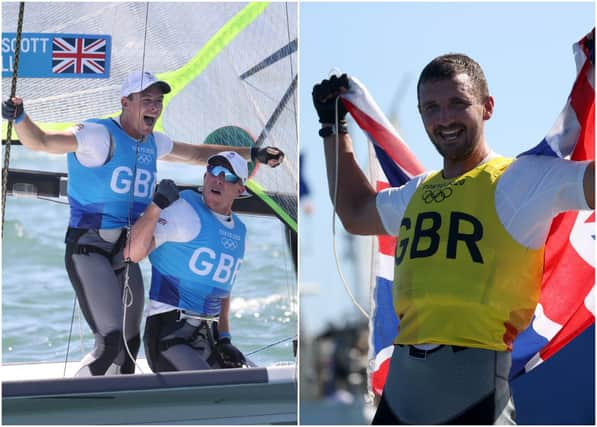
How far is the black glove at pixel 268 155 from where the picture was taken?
4254 mm

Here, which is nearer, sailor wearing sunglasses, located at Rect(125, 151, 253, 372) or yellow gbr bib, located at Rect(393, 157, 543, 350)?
yellow gbr bib, located at Rect(393, 157, 543, 350)

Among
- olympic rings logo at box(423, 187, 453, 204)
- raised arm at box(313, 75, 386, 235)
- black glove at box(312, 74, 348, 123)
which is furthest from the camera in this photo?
black glove at box(312, 74, 348, 123)

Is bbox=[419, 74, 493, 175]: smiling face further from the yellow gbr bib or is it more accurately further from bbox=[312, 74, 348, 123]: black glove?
bbox=[312, 74, 348, 123]: black glove

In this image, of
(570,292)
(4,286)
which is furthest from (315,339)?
(570,292)

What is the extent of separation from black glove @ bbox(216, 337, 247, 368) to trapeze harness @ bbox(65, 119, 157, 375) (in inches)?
12.2

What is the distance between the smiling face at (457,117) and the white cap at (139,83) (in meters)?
1.68

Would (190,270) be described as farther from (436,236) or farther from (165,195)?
(436,236)

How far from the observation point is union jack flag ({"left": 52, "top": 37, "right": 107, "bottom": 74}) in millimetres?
4160

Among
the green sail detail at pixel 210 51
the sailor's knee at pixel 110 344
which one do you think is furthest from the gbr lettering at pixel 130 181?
the sailor's knee at pixel 110 344

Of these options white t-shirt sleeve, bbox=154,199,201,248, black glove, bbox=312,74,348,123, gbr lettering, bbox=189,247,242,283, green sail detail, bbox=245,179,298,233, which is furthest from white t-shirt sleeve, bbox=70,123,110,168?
black glove, bbox=312,74,348,123

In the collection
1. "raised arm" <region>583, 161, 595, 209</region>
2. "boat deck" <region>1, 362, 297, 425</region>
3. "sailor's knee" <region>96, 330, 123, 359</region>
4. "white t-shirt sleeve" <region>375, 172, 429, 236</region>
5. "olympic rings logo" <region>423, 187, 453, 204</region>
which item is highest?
"raised arm" <region>583, 161, 595, 209</region>

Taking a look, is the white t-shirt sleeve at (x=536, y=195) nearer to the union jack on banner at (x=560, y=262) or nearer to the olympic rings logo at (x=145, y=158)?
the union jack on banner at (x=560, y=262)

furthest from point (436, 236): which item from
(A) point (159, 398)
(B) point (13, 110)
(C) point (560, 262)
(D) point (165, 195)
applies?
(B) point (13, 110)

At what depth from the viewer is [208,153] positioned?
13.8ft
